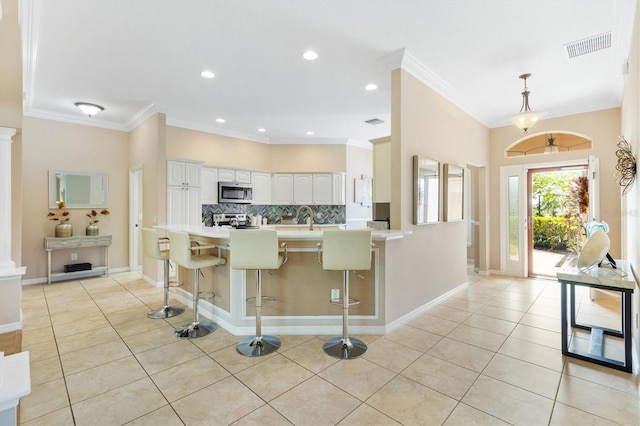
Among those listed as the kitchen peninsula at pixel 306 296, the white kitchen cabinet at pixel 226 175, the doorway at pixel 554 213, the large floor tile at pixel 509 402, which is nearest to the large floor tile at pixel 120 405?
the kitchen peninsula at pixel 306 296

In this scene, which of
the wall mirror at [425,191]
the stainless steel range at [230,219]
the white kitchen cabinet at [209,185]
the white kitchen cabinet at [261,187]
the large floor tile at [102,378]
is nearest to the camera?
the large floor tile at [102,378]

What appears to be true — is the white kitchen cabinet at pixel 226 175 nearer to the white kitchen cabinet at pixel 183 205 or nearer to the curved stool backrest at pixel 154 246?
the white kitchen cabinet at pixel 183 205

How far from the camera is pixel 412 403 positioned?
2.05m

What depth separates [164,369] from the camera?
8.11 feet

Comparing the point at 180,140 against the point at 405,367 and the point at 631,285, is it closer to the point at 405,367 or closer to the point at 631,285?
the point at 405,367

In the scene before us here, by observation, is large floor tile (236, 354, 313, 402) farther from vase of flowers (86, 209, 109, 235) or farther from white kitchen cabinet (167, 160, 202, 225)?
vase of flowers (86, 209, 109, 235)

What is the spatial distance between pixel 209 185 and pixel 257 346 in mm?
4112

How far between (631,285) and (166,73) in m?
5.04

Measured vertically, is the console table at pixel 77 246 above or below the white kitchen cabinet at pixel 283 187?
below

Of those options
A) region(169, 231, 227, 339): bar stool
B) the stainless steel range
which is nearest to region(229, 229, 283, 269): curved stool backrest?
region(169, 231, 227, 339): bar stool

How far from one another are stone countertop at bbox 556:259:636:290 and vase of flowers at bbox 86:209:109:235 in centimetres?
676

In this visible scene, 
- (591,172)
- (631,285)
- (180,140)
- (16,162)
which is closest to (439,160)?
(631,285)

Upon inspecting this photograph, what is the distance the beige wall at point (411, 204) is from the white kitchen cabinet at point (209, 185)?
407 cm

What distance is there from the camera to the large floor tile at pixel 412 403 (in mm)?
1913
